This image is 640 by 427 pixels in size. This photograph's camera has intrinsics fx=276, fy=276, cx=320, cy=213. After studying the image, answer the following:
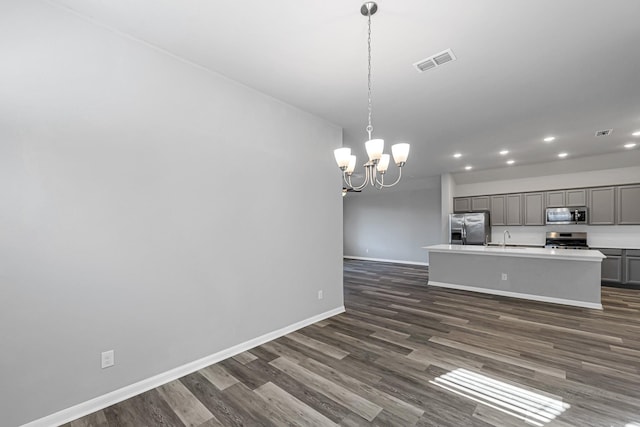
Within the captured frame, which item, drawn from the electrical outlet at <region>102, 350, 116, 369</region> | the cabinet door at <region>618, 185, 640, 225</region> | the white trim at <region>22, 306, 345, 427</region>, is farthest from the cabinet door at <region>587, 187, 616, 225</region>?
the electrical outlet at <region>102, 350, 116, 369</region>

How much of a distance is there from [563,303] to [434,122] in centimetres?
368

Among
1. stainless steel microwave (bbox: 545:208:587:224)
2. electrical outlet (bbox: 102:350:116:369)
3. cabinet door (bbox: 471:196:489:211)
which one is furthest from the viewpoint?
cabinet door (bbox: 471:196:489:211)

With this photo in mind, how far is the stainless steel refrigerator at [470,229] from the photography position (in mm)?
7090

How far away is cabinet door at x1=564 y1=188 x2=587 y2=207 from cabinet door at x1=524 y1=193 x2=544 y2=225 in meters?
0.47

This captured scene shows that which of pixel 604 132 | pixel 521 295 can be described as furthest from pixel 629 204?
pixel 521 295

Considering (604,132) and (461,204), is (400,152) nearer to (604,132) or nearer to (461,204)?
(604,132)

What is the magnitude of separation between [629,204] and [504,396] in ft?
21.0

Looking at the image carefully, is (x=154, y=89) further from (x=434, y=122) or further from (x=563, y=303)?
(x=563, y=303)

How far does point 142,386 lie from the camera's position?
2236 millimetres

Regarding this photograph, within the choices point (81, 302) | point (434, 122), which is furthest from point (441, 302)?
point (81, 302)

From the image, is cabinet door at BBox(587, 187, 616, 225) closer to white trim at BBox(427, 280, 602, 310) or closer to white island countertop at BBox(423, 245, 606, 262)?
white island countertop at BBox(423, 245, 606, 262)

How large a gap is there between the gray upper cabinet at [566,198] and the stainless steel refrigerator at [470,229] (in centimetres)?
133

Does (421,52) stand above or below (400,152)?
above

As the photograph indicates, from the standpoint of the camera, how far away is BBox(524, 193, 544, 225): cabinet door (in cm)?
668
